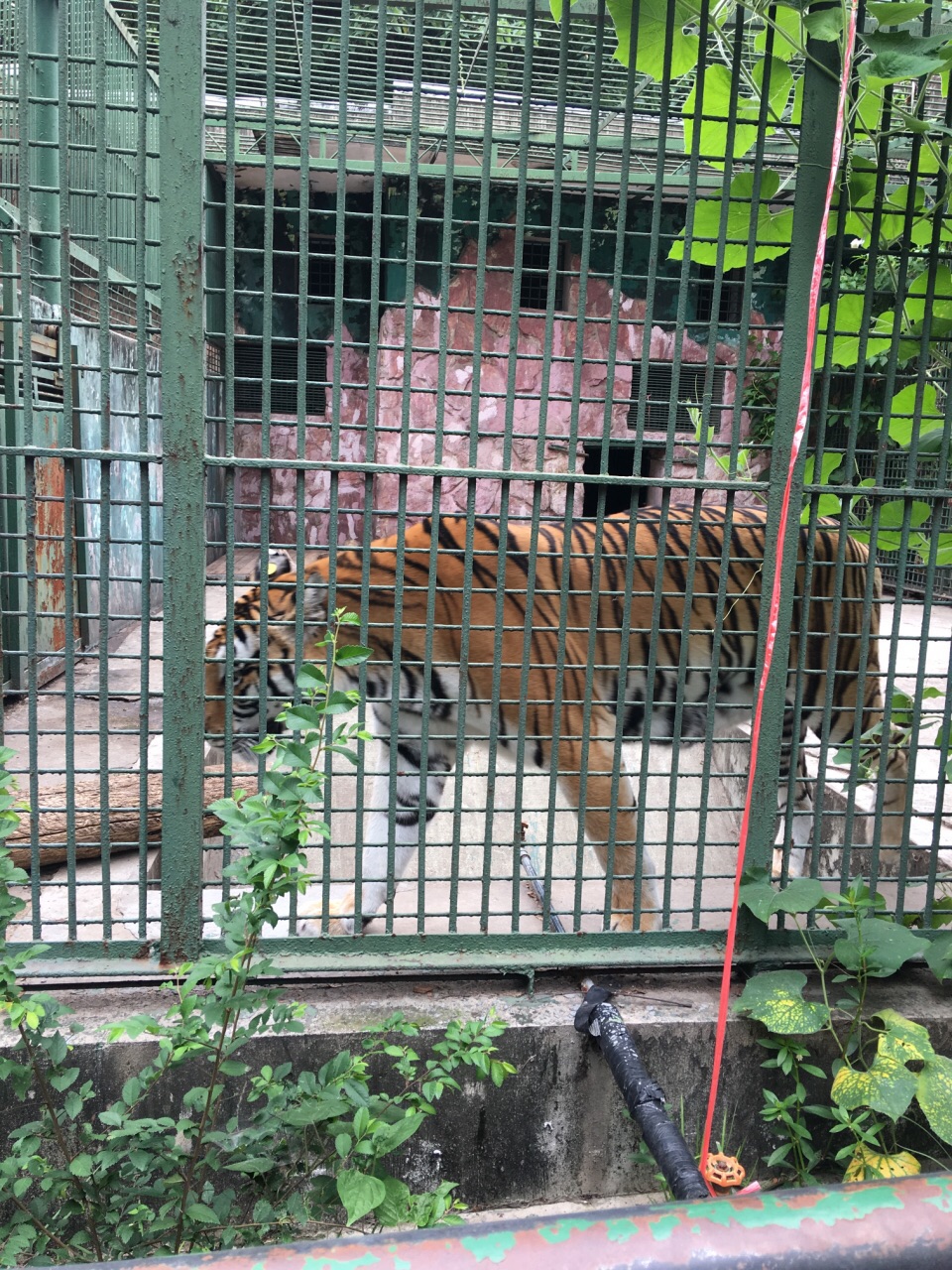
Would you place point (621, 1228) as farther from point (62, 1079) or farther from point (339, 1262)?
point (62, 1079)

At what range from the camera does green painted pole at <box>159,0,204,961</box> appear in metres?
2.33

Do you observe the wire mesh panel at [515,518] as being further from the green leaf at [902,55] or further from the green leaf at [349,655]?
the green leaf at [349,655]

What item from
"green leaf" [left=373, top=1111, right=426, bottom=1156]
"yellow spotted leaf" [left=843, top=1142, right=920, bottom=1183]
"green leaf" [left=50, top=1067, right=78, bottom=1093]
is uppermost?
"green leaf" [left=50, top=1067, right=78, bottom=1093]

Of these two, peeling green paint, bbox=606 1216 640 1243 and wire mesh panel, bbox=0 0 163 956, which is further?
wire mesh panel, bbox=0 0 163 956

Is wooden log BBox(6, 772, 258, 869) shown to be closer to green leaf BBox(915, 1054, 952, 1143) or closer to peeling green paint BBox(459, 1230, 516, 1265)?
green leaf BBox(915, 1054, 952, 1143)

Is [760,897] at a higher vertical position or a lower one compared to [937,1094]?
higher

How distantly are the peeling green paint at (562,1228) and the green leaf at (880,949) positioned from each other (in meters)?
2.28

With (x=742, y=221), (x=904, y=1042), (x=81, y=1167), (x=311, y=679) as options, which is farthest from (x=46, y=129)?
(x=904, y=1042)

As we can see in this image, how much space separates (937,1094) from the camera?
93.3 inches

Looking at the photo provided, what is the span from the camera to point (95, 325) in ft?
8.35

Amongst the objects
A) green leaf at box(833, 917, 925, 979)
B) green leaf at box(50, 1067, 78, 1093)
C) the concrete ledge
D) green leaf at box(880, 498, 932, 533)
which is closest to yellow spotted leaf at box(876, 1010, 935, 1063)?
green leaf at box(833, 917, 925, 979)

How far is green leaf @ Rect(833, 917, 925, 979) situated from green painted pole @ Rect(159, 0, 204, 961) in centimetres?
163

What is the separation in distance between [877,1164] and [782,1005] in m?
0.39

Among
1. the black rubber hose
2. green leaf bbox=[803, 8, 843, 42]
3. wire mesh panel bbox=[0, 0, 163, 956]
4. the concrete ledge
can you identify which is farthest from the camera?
the concrete ledge
